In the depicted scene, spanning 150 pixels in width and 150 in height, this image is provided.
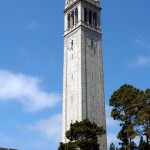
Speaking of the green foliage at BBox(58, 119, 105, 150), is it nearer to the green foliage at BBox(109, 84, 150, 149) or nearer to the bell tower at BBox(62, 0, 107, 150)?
the green foliage at BBox(109, 84, 150, 149)

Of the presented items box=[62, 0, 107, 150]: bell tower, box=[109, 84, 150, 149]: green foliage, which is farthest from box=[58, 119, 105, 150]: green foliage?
box=[62, 0, 107, 150]: bell tower

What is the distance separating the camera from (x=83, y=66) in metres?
68.9

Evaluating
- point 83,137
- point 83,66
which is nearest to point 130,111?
point 83,137

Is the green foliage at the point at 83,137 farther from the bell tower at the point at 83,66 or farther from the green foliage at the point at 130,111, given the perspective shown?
the bell tower at the point at 83,66

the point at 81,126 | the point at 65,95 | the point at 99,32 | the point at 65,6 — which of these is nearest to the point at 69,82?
the point at 65,95

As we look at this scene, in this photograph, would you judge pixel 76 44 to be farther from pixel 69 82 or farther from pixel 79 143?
pixel 79 143

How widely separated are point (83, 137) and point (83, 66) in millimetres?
25302

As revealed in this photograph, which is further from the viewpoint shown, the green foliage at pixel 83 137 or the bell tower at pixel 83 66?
the bell tower at pixel 83 66

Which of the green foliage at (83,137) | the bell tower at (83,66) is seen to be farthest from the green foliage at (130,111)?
the bell tower at (83,66)

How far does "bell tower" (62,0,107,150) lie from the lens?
6644cm

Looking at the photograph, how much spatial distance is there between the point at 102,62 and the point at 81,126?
2932cm

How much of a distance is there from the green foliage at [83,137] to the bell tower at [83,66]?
18643 mm

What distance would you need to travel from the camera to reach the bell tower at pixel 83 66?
2616 inches

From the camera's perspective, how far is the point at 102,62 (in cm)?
7294
